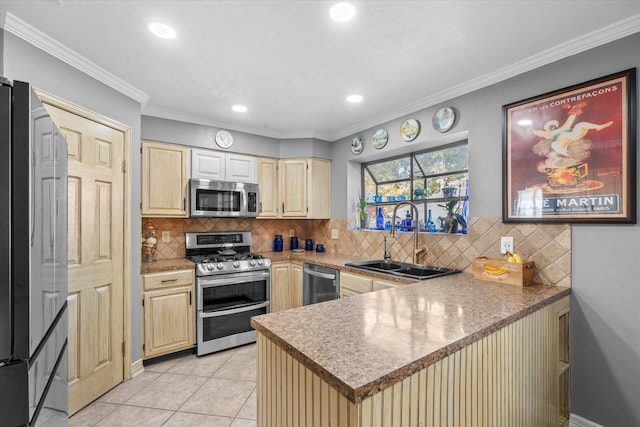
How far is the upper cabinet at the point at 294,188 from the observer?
3719mm

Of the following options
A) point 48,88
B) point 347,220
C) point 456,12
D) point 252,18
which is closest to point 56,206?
point 48,88

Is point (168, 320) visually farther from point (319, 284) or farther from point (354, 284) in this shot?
point (354, 284)

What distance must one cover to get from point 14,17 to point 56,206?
1.19m

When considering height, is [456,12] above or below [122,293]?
above

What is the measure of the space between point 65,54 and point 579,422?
3.92 metres

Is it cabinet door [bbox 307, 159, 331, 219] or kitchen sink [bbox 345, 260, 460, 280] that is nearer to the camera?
kitchen sink [bbox 345, 260, 460, 280]

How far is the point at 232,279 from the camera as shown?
3045 millimetres

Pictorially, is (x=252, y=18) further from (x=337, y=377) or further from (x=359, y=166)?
(x=359, y=166)

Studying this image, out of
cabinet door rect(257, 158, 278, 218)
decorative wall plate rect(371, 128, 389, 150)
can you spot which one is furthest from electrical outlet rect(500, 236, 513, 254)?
cabinet door rect(257, 158, 278, 218)

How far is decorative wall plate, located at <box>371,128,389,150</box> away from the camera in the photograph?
3.14 metres

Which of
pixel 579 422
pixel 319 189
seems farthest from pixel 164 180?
pixel 579 422

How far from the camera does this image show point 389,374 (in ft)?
2.69

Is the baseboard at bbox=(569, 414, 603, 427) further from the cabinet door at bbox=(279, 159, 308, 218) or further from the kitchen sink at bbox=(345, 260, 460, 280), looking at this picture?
the cabinet door at bbox=(279, 159, 308, 218)

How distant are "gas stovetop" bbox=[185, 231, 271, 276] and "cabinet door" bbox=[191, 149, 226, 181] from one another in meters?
0.69
